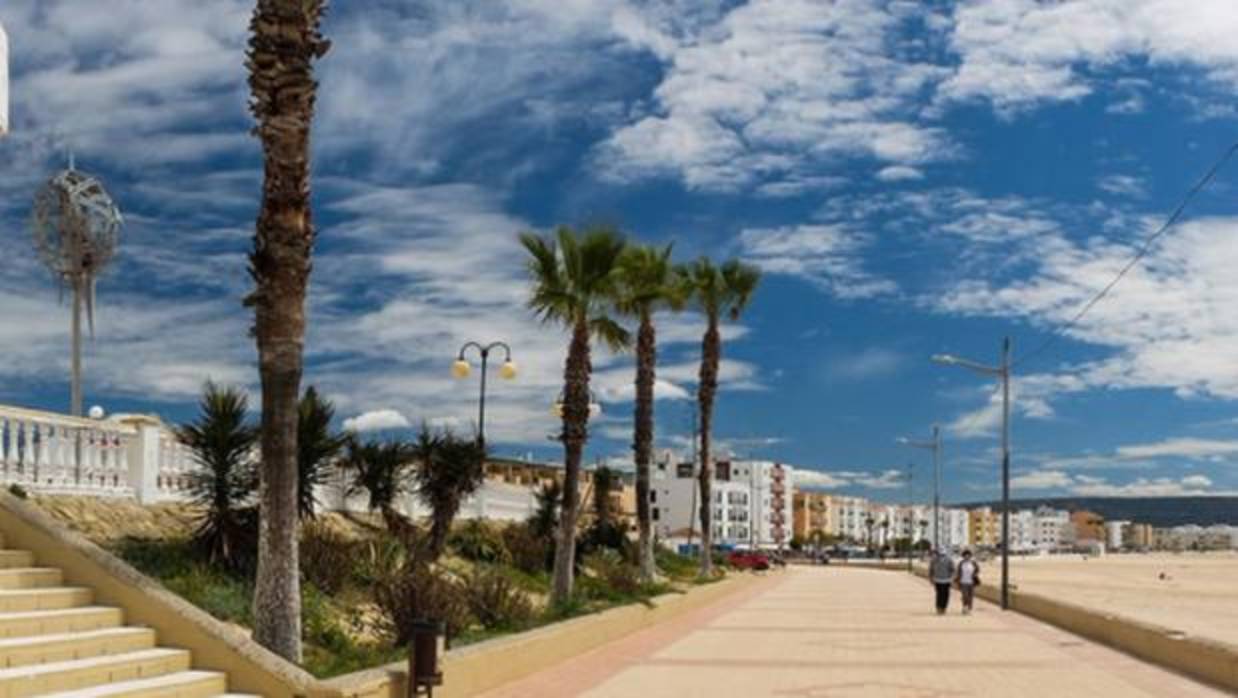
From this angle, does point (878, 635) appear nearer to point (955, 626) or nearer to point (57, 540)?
point (955, 626)

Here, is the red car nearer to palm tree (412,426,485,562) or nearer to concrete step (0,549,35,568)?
palm tree (412,426,485,562)

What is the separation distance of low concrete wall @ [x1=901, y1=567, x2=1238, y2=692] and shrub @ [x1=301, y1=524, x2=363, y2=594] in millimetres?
11644

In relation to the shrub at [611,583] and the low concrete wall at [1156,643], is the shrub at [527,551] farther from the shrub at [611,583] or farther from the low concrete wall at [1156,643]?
the low concrete wall at [1156,643]

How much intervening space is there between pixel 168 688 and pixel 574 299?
58.1 feet

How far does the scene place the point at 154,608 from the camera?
39.8ft

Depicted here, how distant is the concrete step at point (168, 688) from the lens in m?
10.1

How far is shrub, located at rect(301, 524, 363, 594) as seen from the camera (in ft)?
68.9

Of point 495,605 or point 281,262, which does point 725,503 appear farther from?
point 281,262

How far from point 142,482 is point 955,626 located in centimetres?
1611

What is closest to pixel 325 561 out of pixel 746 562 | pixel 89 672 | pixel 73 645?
pixel 73 645

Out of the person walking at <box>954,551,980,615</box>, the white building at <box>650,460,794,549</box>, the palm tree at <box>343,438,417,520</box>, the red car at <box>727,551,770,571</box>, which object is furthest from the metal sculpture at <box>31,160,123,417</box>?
the white building at <box>650,460,794,549</box>

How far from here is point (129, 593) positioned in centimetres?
1226

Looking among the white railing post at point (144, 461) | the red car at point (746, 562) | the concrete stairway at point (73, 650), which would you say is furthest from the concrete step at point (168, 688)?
the red car at point (746, 562)

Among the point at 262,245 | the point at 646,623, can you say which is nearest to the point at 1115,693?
the point at 262,245
